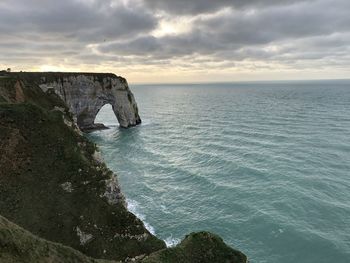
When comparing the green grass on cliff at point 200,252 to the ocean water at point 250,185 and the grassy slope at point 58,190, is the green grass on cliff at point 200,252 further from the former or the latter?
the ocean water at point 250,185

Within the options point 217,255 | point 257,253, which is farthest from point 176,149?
point 217,255

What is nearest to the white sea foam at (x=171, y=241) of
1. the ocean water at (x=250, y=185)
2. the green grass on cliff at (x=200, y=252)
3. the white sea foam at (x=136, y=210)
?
the ocean water at (x=250, y=185)

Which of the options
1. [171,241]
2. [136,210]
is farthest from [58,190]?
[136,210]

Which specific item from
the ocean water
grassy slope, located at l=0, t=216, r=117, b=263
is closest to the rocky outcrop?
the ocean water

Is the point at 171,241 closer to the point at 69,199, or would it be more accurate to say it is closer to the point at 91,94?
the point at 69,199

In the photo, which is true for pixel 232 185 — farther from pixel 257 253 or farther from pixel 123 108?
pixel 123 108
